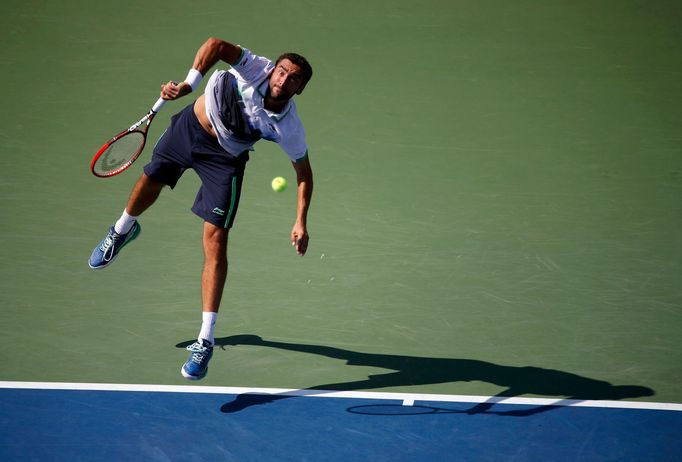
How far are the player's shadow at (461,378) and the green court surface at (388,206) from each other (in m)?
0.02

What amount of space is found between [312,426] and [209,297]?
112 cm

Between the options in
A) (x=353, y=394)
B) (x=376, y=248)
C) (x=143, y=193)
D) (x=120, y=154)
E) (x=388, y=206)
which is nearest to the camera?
(x=353, y=394)

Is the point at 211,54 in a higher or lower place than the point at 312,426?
higher

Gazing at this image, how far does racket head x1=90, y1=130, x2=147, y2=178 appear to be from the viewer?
7582 millimetres

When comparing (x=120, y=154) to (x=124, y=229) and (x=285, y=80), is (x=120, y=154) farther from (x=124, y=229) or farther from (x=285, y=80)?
(x=285, y=80)

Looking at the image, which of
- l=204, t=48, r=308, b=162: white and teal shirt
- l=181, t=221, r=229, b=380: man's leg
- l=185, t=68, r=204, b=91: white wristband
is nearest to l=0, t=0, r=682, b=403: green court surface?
l=181, t=221, r=229, b=380: man's leg

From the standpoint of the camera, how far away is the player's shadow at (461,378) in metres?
7.13

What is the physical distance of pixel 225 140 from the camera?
7172 mm

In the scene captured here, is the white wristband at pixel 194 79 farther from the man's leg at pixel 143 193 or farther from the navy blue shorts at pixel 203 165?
the man's leg at pixel 143 193

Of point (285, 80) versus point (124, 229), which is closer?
point (285, 80)

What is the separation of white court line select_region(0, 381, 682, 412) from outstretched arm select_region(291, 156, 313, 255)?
100cm

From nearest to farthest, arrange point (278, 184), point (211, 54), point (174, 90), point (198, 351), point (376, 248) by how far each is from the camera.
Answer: point (174, 90) < point (211, 54) < point (198, 351) < point (376, 248) < point (278, 184)

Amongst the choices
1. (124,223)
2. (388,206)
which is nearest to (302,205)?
(124,223)

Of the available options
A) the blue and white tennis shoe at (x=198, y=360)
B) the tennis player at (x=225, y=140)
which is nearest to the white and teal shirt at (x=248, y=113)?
the tennis player at (x=225, y=140)
